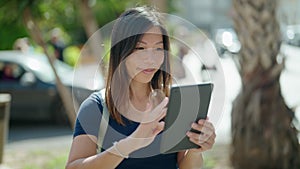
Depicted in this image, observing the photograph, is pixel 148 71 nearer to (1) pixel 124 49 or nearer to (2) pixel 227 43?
(1) pixel 124 49

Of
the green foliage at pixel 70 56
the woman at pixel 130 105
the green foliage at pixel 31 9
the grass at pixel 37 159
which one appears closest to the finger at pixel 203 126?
the woman at pixel 130 105

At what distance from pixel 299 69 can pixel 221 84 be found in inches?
779

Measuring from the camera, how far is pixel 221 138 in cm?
938

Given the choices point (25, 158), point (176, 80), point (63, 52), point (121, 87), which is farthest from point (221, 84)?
point (63, 52)

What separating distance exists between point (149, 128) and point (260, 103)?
5066 mm

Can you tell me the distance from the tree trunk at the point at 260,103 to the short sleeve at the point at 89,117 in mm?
4899

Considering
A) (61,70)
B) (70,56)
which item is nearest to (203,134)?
(61,70)

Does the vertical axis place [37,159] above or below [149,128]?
below

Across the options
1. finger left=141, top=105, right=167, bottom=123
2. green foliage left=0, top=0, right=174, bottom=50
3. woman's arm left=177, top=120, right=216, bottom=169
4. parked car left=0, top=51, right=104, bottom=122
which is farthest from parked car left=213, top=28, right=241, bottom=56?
finger left=141, top=105, right=167, bottom=123

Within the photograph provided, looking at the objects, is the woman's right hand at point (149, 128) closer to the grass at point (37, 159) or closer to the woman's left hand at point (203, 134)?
the woman's left hand at point (203, 134)

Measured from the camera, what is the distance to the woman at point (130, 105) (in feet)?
6.59

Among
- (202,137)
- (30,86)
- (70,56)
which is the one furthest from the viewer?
(70,56)

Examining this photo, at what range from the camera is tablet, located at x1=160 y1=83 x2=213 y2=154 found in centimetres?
198

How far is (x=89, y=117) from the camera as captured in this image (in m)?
2.05
